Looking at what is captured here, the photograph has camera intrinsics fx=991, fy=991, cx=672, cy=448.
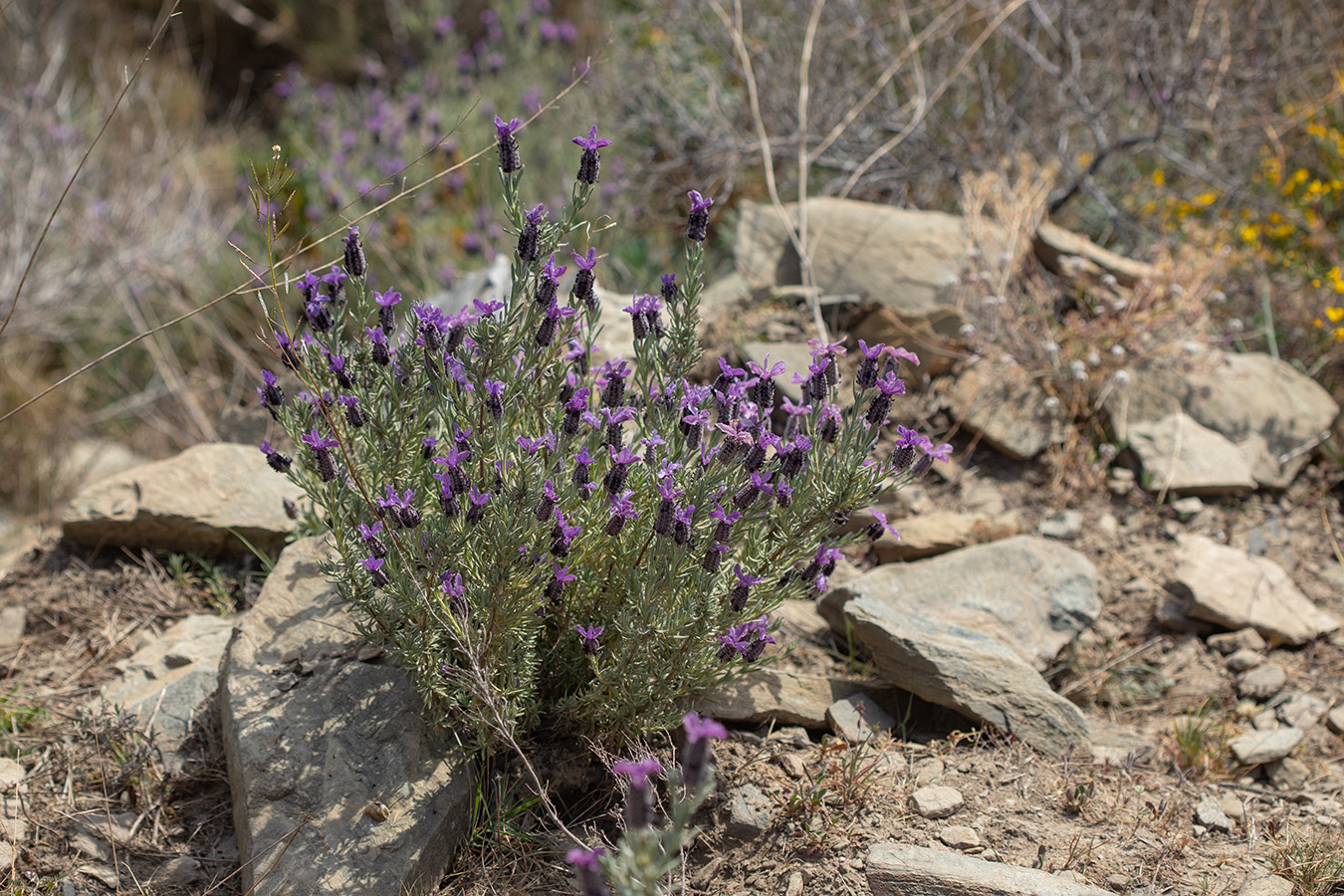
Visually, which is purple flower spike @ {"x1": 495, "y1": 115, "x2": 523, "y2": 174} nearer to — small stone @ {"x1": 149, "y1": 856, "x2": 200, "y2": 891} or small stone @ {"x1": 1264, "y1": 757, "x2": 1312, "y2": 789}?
small stone @ {"x1": 149, "y1": 856, "x2": 200, "y2": 891}

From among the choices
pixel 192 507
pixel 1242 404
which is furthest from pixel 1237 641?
pixel 192 507

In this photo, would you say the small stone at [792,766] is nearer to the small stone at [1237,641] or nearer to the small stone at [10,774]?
the small stone at [1237,641]

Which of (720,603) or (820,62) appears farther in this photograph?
(820,62)

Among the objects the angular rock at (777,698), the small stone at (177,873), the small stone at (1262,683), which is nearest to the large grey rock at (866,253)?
the small stone at (1262,683)

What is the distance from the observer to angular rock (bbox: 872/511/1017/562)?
3492 millimetres

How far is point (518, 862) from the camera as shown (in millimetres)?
2402

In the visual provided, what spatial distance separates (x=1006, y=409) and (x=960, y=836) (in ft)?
6.86

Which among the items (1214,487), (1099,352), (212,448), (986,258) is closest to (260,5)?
(212,448)

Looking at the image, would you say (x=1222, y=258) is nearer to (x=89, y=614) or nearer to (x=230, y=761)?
(x=230, y=761)

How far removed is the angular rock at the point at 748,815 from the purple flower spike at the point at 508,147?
1.59m

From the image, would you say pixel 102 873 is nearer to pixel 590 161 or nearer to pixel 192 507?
pixel 192 507

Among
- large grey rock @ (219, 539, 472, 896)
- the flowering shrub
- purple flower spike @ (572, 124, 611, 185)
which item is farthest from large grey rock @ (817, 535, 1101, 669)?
the flowering shrub

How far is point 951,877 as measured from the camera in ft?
6.85

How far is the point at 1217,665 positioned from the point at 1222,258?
201 centimetres
